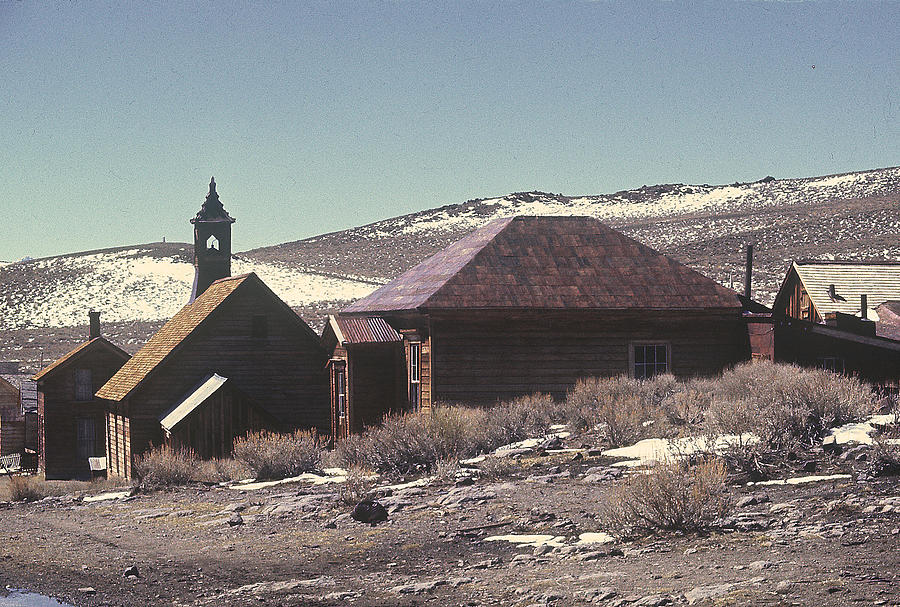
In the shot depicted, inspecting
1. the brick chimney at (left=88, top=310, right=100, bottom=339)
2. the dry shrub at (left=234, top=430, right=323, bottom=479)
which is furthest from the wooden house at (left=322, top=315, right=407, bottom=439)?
the brick chimney at (left=88, top=310, right=100, bottom=339)

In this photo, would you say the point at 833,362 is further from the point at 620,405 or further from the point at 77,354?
the point at 77,354

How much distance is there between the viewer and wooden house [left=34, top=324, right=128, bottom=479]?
1528 inches

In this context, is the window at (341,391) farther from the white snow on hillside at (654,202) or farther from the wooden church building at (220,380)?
the white snow on hillside at (654,202)

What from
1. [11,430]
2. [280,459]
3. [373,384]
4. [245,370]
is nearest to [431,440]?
[280,459]

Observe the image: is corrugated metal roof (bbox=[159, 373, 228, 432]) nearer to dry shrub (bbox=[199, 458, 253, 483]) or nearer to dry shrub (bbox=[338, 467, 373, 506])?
dry shrub (bbox=[199, 458, 253, 483])

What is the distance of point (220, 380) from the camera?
85.1 ft

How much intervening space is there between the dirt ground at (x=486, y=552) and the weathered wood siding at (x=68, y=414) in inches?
966

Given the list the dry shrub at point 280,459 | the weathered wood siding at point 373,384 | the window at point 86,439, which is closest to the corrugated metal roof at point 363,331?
the weathered wood siding at point 373,384

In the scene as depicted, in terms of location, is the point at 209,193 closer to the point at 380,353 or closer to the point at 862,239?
the point at 380,353

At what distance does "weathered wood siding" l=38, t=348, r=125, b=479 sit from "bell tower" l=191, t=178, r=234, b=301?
909cm

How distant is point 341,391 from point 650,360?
705cm

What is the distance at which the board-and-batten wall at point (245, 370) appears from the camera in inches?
1055

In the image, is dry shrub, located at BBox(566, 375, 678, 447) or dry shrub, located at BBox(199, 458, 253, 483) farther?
dry shrub, located at BBox(199, 458, 253, 483)

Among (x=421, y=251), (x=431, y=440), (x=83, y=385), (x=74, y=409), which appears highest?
(x=421, y=251)
